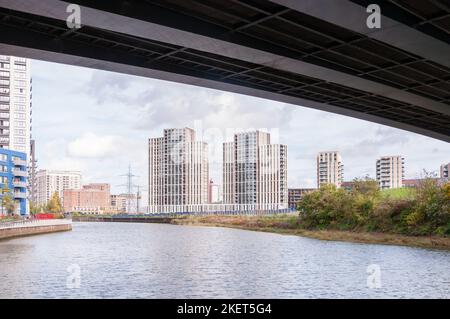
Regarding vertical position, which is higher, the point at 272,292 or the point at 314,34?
the point at 314,34

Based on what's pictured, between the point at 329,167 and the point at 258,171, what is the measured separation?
1029 inches

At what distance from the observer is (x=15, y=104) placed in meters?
160

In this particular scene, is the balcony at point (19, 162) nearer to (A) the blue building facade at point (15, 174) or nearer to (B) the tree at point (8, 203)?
(A) the blue building facade at point (15, 174)

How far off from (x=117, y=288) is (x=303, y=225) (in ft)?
196

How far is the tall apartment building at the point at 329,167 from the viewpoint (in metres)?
185

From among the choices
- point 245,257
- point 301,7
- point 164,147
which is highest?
point 164,147

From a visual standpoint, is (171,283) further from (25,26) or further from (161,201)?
(161,201)

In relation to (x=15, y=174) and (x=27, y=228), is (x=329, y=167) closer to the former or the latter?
(x=15, y=174)

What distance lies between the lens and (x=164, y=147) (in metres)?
185

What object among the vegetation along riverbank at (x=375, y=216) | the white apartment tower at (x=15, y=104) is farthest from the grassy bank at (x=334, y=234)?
the white apartment tower at (x=15, y=104)

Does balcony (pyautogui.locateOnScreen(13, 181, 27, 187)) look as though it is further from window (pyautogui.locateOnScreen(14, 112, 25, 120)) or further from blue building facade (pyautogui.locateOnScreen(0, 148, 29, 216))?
window (pyautogui.locateOnScreen(14, 112, 25, 120))

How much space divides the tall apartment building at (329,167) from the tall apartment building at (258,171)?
13504 millimetres

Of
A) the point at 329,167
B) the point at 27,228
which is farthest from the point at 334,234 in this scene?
the point at 329,167

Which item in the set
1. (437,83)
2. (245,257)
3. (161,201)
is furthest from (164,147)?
(437,83)
